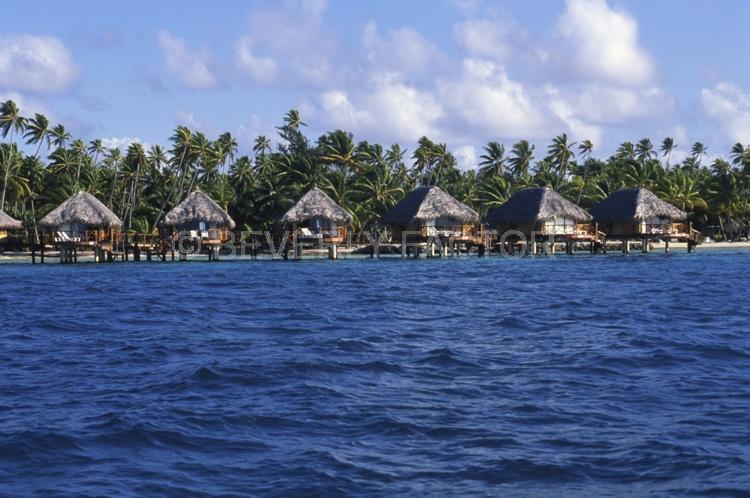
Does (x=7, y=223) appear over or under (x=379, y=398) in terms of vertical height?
over

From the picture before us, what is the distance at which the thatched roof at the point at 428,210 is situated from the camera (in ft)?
200

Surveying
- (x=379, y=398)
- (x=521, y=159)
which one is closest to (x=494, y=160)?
(x=521, y=159)

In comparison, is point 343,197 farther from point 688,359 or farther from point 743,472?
point 743,472

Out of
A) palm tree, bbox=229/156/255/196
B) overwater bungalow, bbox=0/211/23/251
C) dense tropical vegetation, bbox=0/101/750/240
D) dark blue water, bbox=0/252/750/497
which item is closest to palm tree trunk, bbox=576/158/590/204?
dense tropical vegetation, bbox=0/101/750/240

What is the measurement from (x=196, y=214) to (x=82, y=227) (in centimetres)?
658

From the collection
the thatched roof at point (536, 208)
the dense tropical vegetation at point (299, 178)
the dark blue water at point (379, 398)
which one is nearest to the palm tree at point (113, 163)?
the dense tropical vegetation at point (299, 178)

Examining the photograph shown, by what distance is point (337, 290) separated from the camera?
3481cm

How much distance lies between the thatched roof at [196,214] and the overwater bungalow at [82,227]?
321 centimetres

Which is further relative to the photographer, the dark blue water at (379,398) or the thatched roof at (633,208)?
the thatched roof at (633,208)

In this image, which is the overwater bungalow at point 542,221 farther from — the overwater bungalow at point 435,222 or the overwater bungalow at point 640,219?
the overwater bungalow at point 435,222

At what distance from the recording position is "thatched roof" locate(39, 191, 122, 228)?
56875 millimetres

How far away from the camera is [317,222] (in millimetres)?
60781

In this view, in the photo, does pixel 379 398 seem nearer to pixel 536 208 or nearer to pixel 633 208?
pixel 536 208

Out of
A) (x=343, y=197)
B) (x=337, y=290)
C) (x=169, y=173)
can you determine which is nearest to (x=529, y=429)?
(x=337, y=290)
